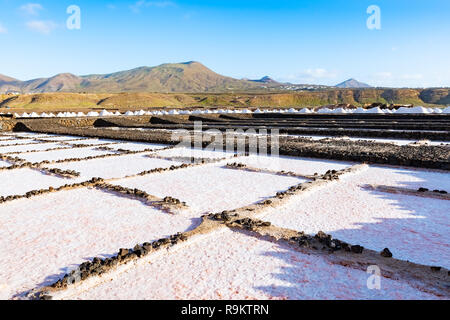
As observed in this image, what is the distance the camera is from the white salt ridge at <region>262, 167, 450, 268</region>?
14.8ft

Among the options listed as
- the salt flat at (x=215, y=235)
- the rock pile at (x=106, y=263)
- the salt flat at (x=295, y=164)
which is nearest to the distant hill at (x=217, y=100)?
the salt flat at (x=295, y=164)

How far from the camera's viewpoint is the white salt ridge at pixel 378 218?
14.8ft

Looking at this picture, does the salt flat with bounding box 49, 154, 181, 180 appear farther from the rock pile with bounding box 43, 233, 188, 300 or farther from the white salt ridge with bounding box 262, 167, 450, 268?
the white salt ridge with bounding box 262, 167, 450, 268

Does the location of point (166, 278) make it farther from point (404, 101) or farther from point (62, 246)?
point (404, 101)

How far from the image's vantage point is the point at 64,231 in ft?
16.9

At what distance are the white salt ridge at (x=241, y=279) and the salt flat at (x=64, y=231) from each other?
27.1 inches

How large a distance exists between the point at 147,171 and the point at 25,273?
5602mm

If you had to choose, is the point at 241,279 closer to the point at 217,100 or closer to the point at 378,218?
the point at 378,218

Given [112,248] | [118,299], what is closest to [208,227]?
[112,248]

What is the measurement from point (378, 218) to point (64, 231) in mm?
5152

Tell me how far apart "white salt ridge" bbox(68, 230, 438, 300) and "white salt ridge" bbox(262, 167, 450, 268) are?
882 mm

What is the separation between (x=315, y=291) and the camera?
3479 millimetres
